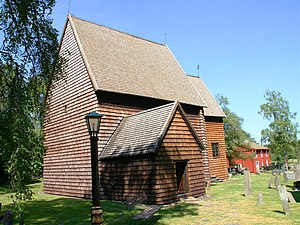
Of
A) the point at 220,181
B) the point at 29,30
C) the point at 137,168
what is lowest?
the point at 220,181

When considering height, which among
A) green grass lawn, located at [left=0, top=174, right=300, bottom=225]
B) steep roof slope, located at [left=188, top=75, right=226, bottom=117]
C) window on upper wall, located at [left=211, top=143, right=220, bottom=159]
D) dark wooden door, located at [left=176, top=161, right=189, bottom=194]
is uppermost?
steep roof slope, located at [left=188, top=75, right=226, bottom=117]

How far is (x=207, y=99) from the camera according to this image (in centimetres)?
3098

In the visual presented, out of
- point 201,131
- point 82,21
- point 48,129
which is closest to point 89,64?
point 82,21

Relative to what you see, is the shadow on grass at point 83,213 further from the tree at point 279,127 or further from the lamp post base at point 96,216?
the tree at point 279,127

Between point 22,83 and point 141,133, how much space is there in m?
7.07

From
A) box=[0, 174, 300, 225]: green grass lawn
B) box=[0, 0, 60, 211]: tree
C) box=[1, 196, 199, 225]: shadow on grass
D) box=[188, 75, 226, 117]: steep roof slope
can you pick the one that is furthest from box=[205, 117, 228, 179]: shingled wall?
box=[0, 0, 60, 211]: tree

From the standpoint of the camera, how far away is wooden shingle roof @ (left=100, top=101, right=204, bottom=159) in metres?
14.9

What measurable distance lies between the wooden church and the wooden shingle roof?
0.05 meters

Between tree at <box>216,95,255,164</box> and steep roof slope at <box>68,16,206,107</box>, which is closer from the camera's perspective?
steep roof slope at <box>68,16,206,107</box>

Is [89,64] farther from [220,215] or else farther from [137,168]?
[220,215]

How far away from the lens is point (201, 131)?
24.9 m

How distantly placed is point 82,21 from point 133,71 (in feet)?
19.4

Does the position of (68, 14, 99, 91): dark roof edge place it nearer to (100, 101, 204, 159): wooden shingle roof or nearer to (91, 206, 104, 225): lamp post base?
(100, 101, 204, 159): wooden shingle roof

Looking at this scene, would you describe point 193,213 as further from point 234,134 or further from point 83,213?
point 234,134
